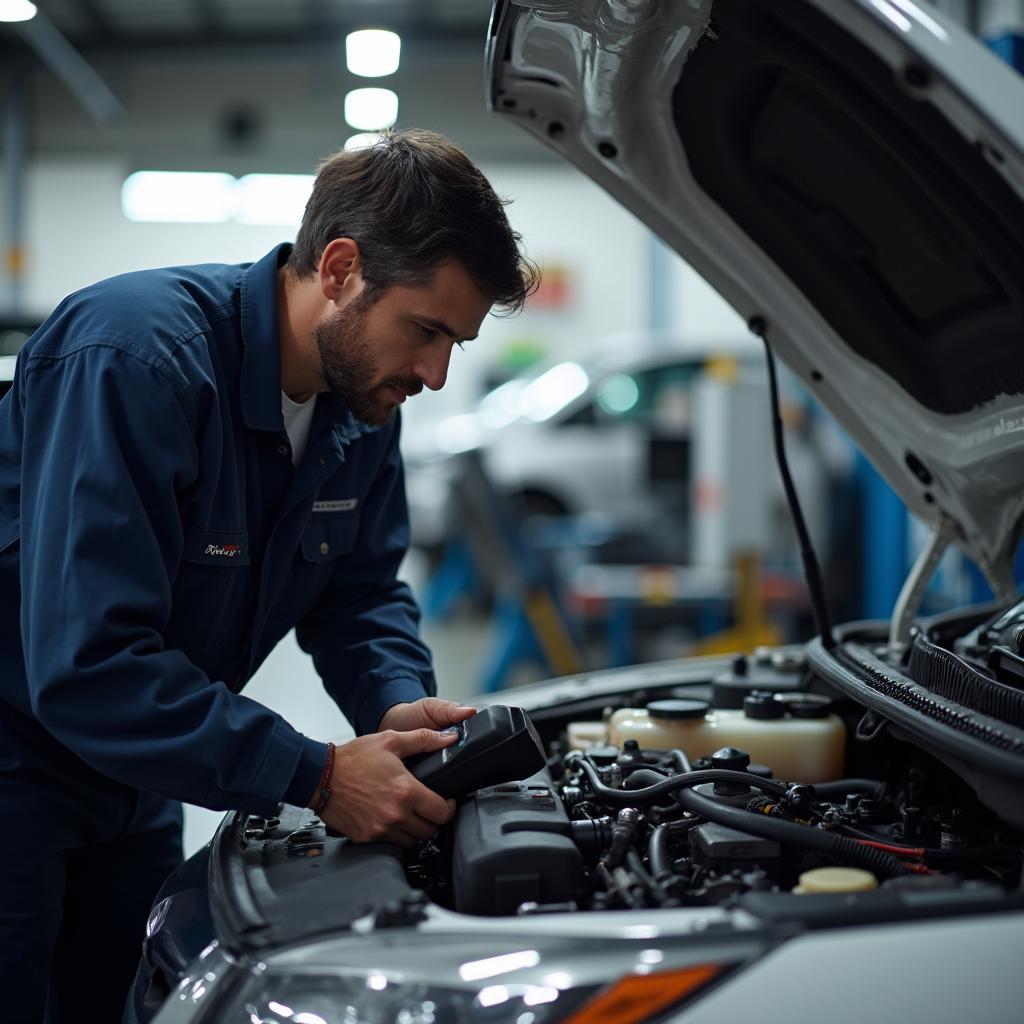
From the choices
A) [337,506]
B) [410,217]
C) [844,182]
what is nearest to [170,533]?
[337,506]

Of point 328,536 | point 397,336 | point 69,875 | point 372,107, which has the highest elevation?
point 372,107

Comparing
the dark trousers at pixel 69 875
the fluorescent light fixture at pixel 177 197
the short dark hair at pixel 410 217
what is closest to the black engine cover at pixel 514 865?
the dark trousers at pixel 69 875

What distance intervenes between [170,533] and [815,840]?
83 cm

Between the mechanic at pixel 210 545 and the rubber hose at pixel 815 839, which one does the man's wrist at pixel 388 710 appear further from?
the rubber hose at pixel 815 839

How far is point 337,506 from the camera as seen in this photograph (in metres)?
1.71

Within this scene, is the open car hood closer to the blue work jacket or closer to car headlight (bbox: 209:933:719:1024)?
the blue work jacket

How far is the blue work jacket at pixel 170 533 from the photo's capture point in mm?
1223

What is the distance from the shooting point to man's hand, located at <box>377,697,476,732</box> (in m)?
1.50

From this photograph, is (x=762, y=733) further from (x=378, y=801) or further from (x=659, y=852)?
(x=378, y=801)

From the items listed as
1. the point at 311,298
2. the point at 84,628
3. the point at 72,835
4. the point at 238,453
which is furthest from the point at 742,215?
the point at 72,835

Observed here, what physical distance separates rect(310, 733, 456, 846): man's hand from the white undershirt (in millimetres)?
493

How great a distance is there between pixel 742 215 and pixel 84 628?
114 cm

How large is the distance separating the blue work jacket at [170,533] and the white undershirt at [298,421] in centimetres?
3

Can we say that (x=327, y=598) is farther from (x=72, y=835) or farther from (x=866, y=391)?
(x=866, y=391)
